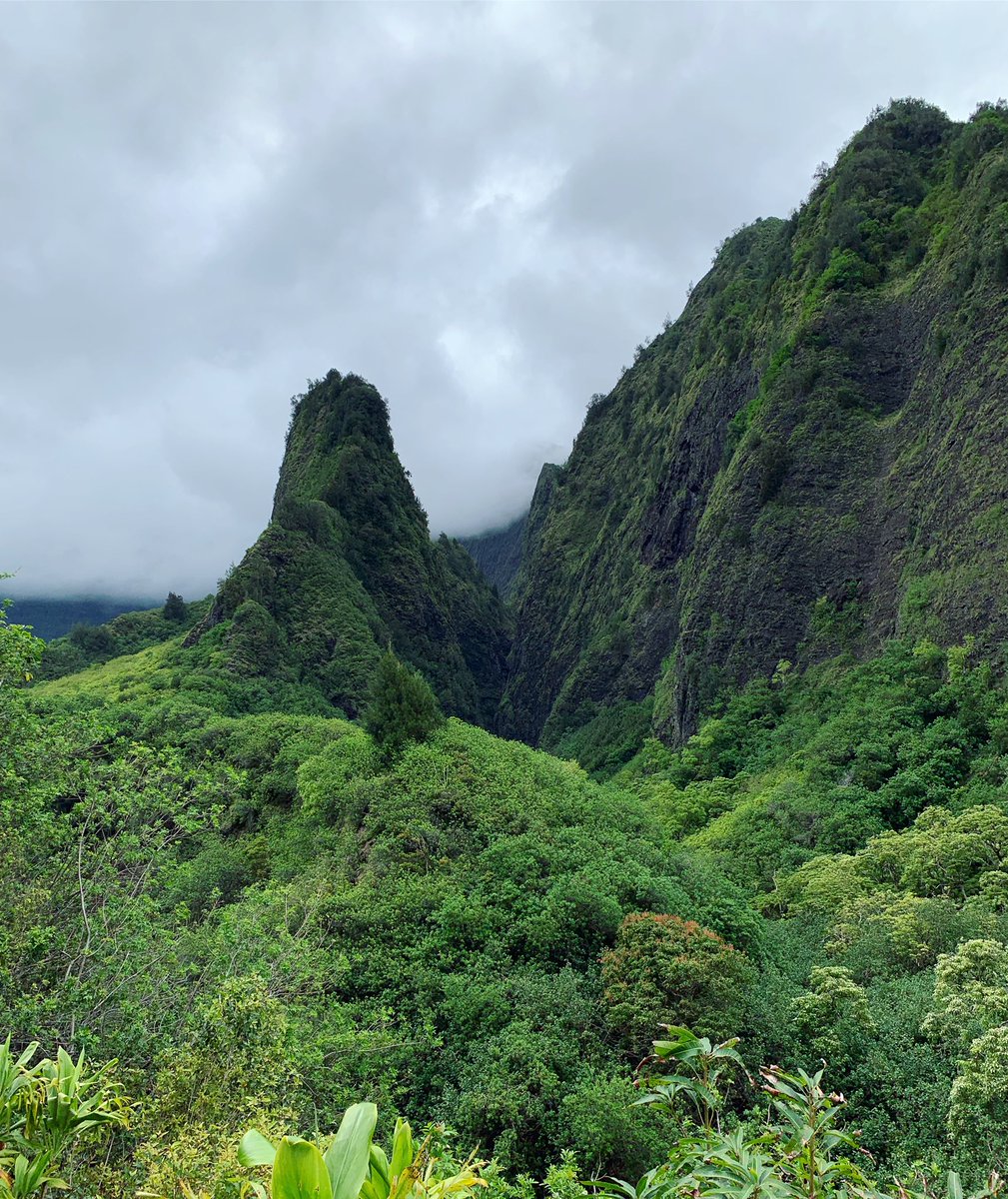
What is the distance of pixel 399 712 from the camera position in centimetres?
1836

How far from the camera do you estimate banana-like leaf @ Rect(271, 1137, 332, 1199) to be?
71.1 inches

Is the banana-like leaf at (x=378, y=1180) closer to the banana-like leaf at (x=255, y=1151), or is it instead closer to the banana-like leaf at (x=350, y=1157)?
the banana-like leaf at (x=350, y=1157)

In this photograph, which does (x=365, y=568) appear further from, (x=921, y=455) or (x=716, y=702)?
(x=921, y=455)

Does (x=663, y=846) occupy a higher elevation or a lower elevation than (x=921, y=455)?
lower

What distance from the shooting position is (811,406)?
107ft

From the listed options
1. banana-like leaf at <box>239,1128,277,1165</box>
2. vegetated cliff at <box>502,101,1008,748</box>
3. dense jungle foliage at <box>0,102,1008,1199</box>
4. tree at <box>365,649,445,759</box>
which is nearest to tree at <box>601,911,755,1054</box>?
dense jungle foliage at <box>0,102,1008,1199</box>

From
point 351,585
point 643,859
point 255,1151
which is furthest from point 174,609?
point 255,1151

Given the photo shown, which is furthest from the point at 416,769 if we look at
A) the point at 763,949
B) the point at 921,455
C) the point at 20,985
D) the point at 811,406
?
the point at 811,406

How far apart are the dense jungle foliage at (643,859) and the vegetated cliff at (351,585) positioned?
74cm

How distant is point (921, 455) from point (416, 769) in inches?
941

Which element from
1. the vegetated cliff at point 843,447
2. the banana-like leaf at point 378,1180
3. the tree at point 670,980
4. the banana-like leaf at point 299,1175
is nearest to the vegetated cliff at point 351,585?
the vegetated cliff at point 843,447

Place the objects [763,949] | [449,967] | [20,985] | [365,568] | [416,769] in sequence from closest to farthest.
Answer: [20,985], [449,967], [763,949], [416,769], [365,568]

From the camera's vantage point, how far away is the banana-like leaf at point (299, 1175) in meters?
1.80

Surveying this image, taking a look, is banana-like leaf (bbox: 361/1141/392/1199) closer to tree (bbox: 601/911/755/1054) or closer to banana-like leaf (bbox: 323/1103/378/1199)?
banana-like leaf (bbox: 323/1103/378/1199)
